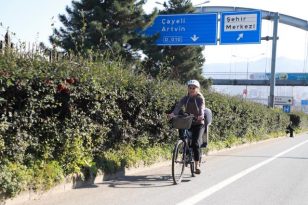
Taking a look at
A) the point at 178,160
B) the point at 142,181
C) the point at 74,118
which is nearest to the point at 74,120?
the point at 74,118

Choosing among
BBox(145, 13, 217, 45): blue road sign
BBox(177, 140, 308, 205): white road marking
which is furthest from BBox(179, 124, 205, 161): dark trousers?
BBox(145, 13, 217, 45): blue road sign

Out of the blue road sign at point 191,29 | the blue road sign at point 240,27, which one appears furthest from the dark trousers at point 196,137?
the blue road sign at point 240,27

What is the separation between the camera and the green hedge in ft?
22.2

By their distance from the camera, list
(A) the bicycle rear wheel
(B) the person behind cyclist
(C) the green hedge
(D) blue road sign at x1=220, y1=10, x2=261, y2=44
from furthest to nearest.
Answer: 1. (D) blue road sign at x1=220, y1=10, x2=261, y2=44
2. (B) the person behind cyclist
3. (A) the bicycle rear wheel
4. (C) the green hedge

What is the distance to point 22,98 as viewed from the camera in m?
6.94

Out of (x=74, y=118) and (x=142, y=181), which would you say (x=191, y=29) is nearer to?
(x=142, y=181)

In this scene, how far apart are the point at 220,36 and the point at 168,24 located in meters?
2.76

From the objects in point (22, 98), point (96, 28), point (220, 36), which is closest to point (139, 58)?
point (96, 28)

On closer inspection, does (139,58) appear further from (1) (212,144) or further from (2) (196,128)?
(2) (196,128)

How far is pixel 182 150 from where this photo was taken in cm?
937

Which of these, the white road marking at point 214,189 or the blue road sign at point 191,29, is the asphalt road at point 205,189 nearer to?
the white road marking at point 214,189

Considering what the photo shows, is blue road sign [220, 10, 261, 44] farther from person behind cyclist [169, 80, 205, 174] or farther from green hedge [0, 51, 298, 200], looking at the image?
person behind cyclist [169, 80, 205, 174]

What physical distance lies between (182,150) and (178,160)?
0.21m

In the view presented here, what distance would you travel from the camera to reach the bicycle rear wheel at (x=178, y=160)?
9031mm
